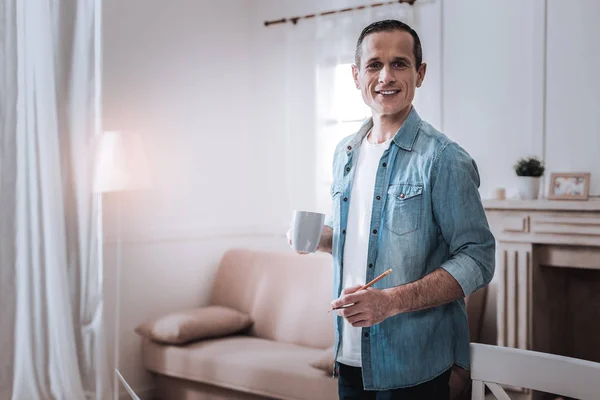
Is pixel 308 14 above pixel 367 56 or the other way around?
above

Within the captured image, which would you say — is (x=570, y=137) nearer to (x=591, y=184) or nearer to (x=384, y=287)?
(x=591, y=184)

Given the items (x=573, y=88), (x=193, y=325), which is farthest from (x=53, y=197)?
(x=573, y=88)

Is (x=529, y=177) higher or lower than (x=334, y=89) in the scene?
lower

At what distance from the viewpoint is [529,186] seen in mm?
3324

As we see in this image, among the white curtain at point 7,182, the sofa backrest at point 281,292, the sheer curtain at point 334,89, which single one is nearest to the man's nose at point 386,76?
the white curtain at point 7,182

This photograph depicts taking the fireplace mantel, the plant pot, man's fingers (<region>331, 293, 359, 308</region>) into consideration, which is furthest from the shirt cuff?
the plant pot

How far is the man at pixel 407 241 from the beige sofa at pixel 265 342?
1.53 metres

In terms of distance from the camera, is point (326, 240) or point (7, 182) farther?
point (7, 182)

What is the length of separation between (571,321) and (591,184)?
738 millimetres

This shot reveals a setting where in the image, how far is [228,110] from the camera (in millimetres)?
4465

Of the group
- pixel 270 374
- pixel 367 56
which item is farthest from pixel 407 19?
pixel 367 56

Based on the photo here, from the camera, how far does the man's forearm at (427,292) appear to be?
50.1 inches

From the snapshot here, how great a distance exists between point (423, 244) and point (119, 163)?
6.92ft

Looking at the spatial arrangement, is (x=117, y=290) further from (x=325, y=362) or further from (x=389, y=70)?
(x=389, y=70)
